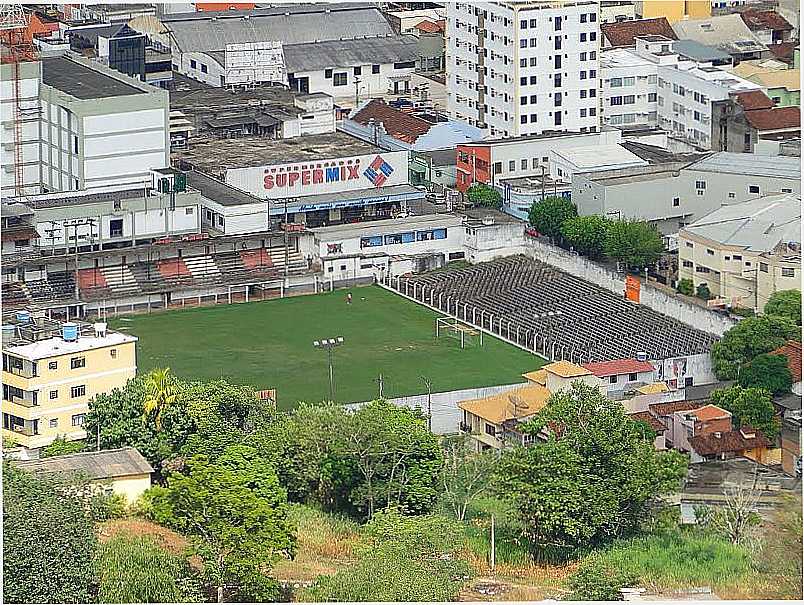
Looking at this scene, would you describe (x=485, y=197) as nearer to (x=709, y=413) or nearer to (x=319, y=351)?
(x=319, y=351)

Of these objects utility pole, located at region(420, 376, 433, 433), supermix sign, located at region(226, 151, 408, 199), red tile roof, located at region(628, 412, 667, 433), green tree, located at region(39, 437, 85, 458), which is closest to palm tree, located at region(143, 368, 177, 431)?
green tree, located at region(39, 437, 85, 458)

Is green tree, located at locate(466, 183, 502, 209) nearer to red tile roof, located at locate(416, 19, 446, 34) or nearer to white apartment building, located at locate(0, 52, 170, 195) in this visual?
white apartment building, located at locate(0, 52, 170, 195)

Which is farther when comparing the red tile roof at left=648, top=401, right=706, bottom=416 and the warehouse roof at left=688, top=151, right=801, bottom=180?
the warehouse roof at left=688, top=151, right=801, bottom=180

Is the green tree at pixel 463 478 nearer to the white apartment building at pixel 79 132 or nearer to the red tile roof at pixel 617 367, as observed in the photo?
the red tile roof at pixel 617 367

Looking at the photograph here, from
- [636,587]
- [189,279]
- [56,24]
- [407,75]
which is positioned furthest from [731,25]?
[636,587]

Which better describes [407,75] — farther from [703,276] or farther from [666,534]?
[666,534]
